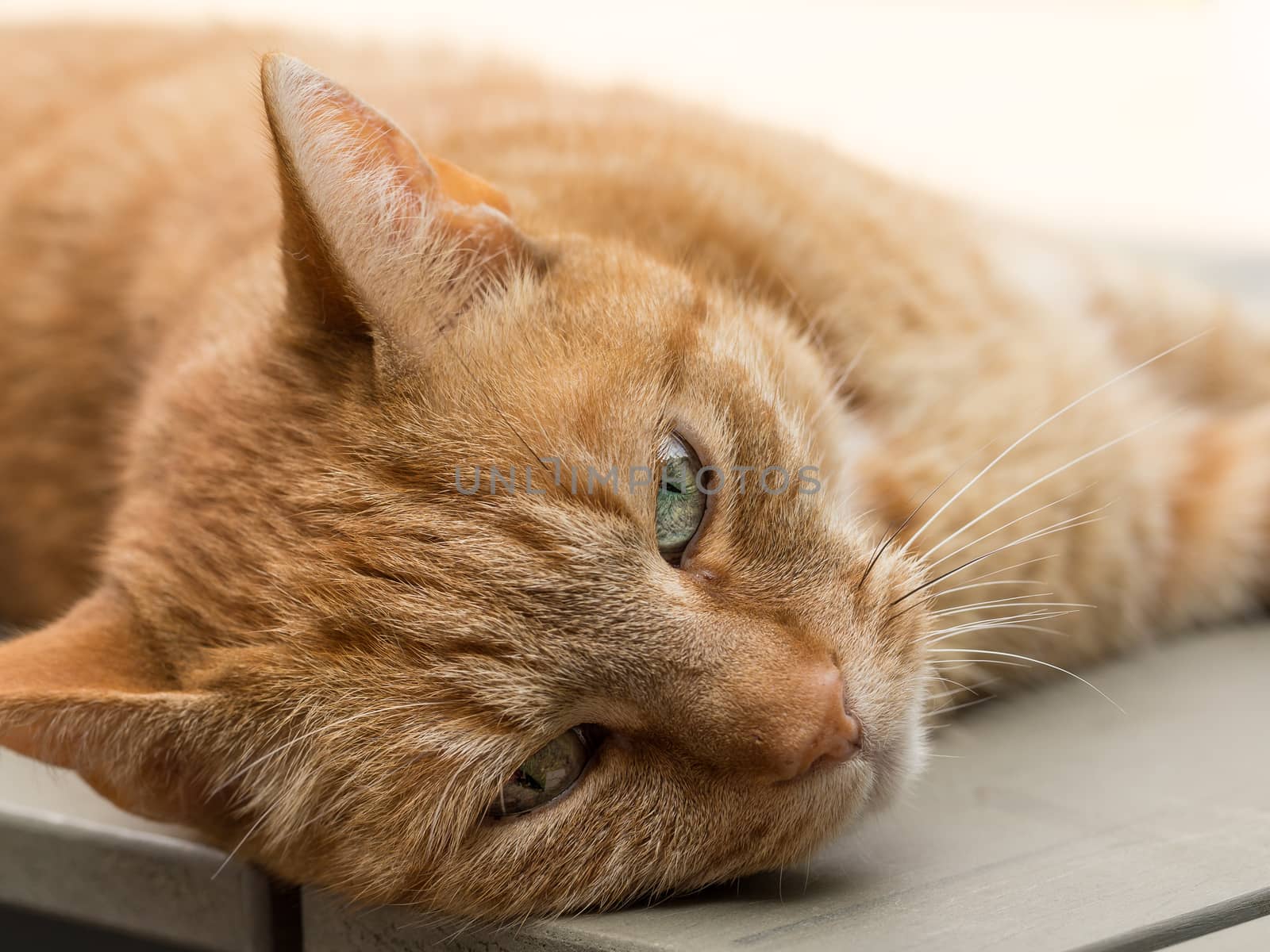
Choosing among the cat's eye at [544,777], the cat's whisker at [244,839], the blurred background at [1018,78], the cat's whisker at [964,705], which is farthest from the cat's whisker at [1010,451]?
the blurred background at [1018,78]

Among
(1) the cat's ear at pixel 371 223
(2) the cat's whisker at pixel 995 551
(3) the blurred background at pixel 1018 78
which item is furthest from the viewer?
(3) the blurred background at pixel 1018 78

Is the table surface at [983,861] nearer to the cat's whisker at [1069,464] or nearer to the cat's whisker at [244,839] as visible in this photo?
the cat's whisker at [244,839]

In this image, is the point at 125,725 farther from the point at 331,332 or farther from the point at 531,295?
the point at 531,295

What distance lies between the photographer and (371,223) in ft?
4.42

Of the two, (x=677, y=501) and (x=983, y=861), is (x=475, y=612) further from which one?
(x=983, y=861)

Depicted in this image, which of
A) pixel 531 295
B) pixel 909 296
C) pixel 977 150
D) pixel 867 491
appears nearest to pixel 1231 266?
pixel 977 150

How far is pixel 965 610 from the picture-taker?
163 cm

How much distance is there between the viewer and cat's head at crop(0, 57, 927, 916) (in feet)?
4.12

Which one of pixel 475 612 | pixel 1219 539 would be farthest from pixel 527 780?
pixel 1219 539

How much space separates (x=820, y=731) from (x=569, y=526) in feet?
1.07

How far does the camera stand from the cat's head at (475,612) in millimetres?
1257

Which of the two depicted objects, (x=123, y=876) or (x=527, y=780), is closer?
(x=527, y=780)

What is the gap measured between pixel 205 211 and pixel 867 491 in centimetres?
118

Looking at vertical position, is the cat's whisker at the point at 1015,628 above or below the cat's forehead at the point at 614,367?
below
